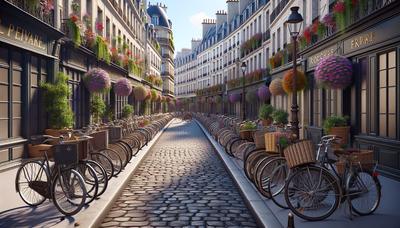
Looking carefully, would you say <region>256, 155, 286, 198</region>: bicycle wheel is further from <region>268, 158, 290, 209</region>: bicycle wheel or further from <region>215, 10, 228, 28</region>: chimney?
<region>215, 10, 228, 28</region>: chimney

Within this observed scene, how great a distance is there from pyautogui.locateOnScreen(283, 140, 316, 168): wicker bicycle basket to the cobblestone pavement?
115cm

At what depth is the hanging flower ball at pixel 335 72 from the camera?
12.0 meters

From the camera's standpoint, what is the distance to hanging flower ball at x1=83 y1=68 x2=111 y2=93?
57.9 ft

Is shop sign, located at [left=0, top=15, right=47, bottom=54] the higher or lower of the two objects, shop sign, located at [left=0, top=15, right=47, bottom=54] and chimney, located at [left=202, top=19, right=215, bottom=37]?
the lower

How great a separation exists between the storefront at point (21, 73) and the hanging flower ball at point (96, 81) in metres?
3.60

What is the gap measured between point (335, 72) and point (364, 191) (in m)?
6.49

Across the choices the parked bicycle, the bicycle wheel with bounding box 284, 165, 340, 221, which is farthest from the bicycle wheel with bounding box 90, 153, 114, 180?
the bicycle wheel with bounding box 284, 165, 340, 221

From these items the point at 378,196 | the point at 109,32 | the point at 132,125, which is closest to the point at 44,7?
the point at 132,125

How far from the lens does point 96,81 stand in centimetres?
1766

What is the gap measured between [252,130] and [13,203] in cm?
697

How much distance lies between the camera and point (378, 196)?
6.32 m

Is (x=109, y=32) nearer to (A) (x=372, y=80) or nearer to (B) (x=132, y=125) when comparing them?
(B) (x=132, y=125)

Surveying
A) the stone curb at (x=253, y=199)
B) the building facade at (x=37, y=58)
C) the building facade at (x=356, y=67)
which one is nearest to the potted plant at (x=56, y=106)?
the building facade at (x=37, y=58)

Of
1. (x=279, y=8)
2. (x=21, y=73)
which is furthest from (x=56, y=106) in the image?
(x=279, y=8)
